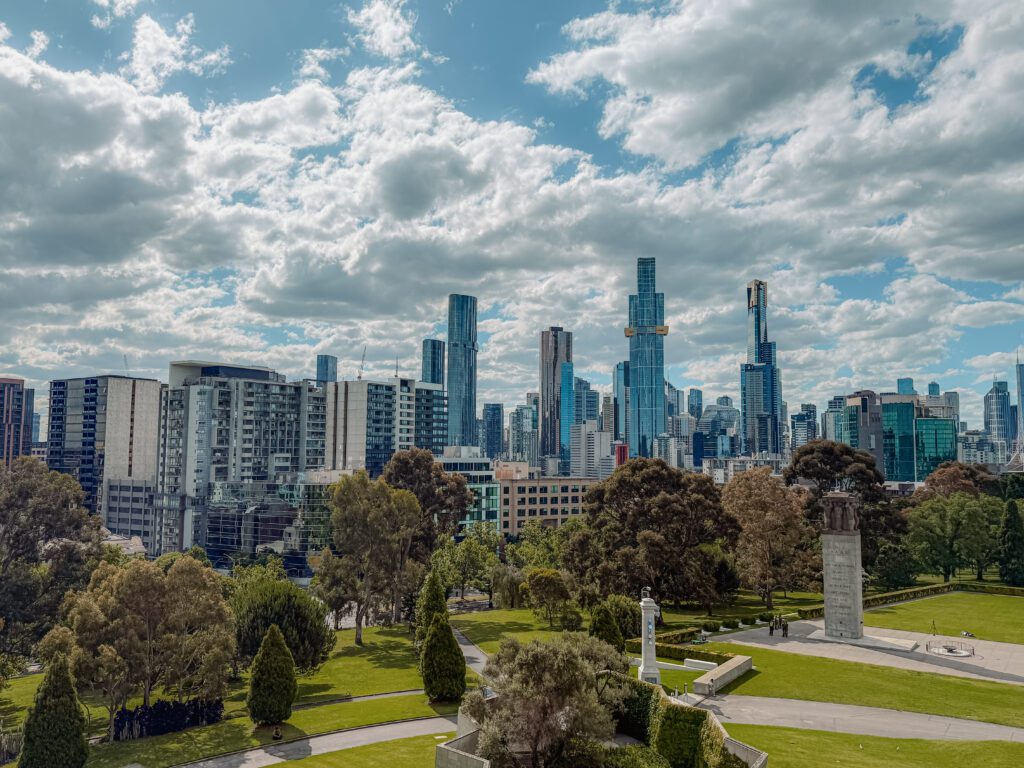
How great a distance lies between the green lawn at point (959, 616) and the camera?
185 ft

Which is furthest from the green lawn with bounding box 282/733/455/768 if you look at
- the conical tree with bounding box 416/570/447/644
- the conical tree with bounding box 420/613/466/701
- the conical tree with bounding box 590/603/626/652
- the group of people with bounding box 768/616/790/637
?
the group of people with bounding box 768/616/790/637

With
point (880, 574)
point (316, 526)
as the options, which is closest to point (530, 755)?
point (880, 574)

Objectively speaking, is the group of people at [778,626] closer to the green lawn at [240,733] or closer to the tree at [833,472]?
the tree at [833,472]

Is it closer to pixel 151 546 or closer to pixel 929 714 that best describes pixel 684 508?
pixel 929 714

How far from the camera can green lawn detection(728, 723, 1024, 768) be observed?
1131 inches

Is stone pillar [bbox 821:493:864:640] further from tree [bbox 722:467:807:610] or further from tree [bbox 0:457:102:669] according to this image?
tree [bbox 0:457:102:669]

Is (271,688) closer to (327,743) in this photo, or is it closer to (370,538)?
(327,743)

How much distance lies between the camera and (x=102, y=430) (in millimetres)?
160625

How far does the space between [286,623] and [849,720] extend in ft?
108

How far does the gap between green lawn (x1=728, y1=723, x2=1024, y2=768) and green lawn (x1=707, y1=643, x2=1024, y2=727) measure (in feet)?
18.6

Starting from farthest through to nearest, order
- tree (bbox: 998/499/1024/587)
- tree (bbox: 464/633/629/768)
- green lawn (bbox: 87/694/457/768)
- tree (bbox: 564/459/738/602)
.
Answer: tree (bbox: 998/499/1024/587), tree (bbox: 564/459/738/602), green lawn (bbox: 87/694/457/768), tree (bbox: 464/633/629/768)

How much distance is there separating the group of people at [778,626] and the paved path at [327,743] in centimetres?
2842

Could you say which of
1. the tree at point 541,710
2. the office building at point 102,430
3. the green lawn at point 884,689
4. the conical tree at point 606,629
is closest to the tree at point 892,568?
the green lawn at point 884,689

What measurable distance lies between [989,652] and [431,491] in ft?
164
